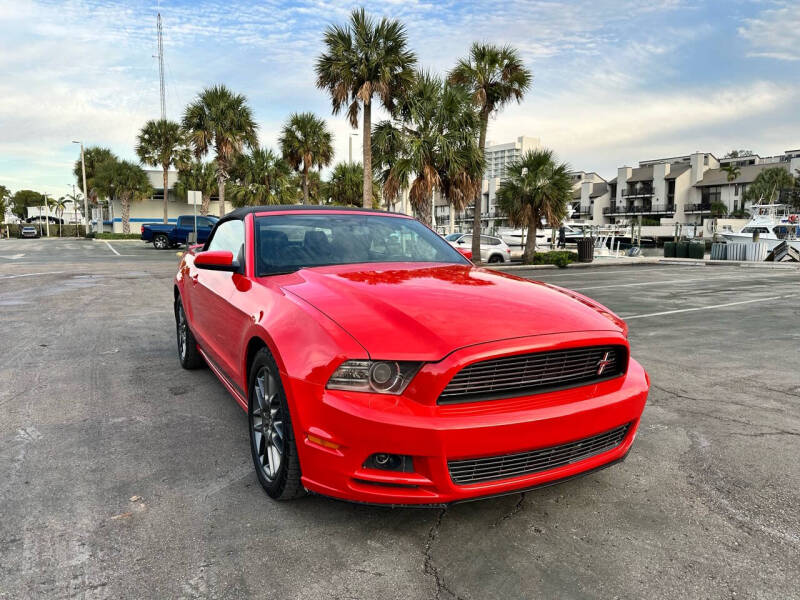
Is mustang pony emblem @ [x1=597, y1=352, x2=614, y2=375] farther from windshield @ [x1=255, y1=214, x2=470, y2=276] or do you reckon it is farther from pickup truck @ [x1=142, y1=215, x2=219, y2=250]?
pickup truck @ [x1=142, y1=215, x2=219, y2=250]

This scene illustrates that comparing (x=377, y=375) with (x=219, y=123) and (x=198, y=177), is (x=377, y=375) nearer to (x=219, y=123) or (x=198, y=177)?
(x=219, y=123)

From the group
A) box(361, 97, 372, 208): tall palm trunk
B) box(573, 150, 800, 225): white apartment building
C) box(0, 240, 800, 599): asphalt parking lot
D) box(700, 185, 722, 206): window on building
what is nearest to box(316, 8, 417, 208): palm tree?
box(361, 97, 372, 208): tall palm trunk

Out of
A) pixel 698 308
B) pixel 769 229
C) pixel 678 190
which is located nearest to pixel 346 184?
pixel 769 229

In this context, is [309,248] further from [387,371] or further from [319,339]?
[387,371]

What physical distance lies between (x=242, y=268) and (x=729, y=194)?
89580 mm

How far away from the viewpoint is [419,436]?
86.7 inches

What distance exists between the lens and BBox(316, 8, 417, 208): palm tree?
68.9 ft

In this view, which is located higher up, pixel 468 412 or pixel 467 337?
pixel 467 337

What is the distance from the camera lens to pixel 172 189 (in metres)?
52.4

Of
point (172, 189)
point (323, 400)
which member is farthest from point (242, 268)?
point (172, 189)

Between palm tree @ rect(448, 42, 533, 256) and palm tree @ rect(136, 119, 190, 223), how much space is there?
93.9 ft

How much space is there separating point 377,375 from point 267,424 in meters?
0.88

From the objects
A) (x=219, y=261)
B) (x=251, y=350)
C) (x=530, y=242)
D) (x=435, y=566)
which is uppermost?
(x=530, y=242)

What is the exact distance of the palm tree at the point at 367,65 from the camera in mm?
21016
